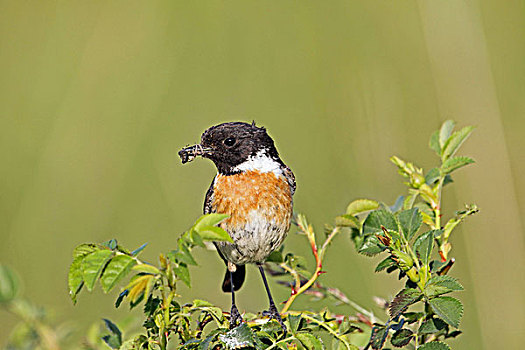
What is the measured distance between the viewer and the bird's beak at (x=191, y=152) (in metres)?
1.96

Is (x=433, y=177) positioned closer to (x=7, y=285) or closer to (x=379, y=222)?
(x=379, y=222)

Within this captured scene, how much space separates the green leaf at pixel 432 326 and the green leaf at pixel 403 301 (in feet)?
0.26

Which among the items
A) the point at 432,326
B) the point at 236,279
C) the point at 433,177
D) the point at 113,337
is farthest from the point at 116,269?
the point at 236,279

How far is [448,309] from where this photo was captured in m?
1.24

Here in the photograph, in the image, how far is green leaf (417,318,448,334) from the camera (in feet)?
4.32

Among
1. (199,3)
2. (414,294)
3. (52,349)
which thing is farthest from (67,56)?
(414,294)

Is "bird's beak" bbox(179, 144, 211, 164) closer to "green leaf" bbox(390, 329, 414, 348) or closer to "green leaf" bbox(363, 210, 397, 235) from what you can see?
"green leaf" bbox(363, 210, 397, 235)

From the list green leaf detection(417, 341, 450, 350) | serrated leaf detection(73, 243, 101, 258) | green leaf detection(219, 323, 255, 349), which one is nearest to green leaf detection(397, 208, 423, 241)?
green leaf detection(417, 341, 450, 350)

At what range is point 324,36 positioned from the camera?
451 cm

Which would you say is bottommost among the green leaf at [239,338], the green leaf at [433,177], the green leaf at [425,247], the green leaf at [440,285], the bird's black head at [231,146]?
the green leaf at [239,338]

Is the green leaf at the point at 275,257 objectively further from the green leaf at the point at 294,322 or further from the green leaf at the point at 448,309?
the green leaf at the point at 448,309

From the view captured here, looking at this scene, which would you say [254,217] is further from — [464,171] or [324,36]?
[324,36]

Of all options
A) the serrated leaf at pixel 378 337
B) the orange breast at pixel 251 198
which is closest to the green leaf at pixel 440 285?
the serrated leaf at pixel 378 337

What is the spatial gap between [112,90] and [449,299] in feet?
11.0
